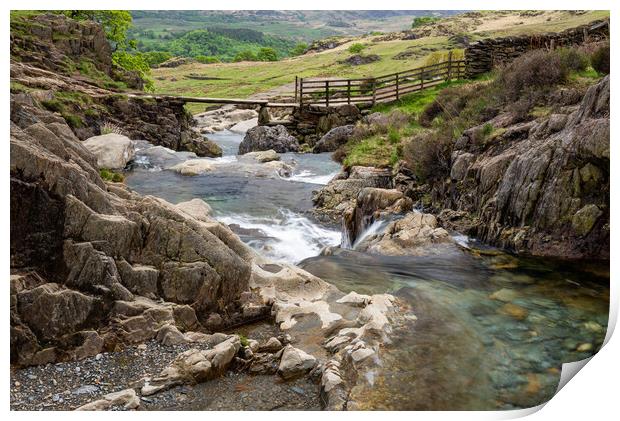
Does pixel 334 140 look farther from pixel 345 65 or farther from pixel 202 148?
pixel 345 65

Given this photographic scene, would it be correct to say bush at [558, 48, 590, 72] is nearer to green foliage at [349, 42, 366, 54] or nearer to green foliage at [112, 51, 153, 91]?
green foliage at [349, 42, 366, 54]

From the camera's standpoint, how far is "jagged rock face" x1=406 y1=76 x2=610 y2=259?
27.5 ft

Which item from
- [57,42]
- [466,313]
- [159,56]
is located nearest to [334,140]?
[159,56]

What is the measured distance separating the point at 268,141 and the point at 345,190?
8.89 metres

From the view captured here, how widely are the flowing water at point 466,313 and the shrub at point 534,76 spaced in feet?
17.4

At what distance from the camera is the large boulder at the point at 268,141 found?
73.4ft

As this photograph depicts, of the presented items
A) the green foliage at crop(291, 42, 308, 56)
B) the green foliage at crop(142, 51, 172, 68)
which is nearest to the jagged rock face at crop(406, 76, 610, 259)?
the green foliage at crop(291, 42, 308, 56)

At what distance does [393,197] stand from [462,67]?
17.9m

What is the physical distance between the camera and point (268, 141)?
22.5 m

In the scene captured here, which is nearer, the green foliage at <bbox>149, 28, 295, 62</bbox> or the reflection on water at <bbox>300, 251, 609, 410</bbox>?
the reflection on water at <bbox>300, 251, 609, 410</bbox>

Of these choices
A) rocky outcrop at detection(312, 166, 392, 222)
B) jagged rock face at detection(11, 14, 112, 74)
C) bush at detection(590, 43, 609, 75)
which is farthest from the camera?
jagged rock face at detection(11, 14, 112, 74)

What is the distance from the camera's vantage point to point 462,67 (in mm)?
27375

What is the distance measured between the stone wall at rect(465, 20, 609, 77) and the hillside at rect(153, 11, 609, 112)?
0.43 m
